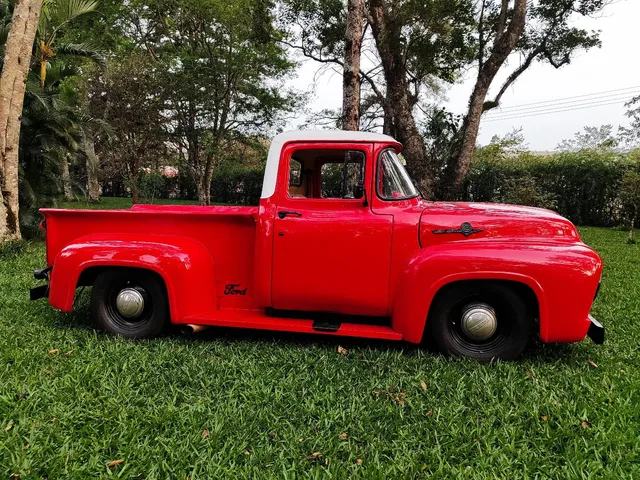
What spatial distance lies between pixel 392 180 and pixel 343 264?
2.70ft

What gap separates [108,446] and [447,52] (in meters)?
14.1

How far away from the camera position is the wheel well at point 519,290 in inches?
126

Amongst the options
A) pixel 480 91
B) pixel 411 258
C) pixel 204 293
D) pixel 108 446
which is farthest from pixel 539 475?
pixel 480 91

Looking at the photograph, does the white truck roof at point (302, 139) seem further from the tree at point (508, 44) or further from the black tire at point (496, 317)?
the tree at point (508, 44)

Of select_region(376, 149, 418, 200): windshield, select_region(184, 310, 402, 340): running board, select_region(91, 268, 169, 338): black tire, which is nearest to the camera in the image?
select_region(184, 310, 402, 340): running board

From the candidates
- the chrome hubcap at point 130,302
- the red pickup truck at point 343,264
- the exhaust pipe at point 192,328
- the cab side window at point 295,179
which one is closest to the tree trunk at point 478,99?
the red pickup truck at point 343,264

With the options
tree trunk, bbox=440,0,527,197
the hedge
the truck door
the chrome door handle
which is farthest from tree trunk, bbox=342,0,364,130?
the hedge

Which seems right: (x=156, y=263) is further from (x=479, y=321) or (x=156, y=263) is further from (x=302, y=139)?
(x=479, y=321)

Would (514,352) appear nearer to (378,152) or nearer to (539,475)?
(539,475)

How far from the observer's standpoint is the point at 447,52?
13.3 meters

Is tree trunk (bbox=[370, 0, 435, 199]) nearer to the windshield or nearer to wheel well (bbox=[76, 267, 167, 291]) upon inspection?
the windshield

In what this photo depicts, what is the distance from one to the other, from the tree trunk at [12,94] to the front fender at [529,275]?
24.2 ft

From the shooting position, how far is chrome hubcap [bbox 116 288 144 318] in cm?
372

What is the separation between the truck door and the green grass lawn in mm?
Result: 431
